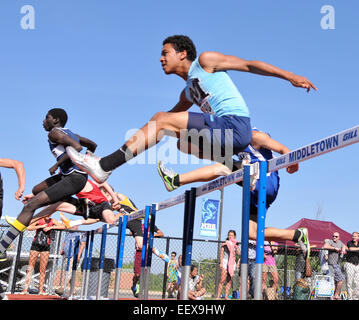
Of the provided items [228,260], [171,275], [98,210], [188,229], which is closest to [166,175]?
[188,229]

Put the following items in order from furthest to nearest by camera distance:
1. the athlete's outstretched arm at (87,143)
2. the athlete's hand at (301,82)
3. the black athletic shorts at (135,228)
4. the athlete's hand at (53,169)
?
the black athletic shorts at (135,228), the athlete's outstretched arm at (87,143), the athlete's hand at (53,169), the athlete's hand at (301,82)

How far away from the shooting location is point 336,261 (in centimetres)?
1127

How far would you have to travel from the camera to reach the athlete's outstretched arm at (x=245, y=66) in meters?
3.57

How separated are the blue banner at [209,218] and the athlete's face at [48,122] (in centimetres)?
845

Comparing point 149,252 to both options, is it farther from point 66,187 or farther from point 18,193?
point 18,193

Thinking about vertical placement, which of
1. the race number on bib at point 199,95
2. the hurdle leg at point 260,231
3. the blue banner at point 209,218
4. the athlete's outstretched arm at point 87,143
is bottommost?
the hurdle leg at point 260,231

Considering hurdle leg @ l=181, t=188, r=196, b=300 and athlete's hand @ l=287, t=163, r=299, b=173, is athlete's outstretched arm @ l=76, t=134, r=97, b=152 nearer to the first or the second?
hurdle leg @ l=181, t=188, r=196, b=300

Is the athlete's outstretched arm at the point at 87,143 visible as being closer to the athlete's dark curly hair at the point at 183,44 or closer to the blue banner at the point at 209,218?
the athlete's dark curly hair at the point at 183,44

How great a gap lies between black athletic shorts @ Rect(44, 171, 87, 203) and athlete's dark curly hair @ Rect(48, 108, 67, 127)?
667 mm

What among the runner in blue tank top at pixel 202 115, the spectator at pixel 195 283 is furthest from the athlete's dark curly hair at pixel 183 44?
the spectator at pixel 195 283
